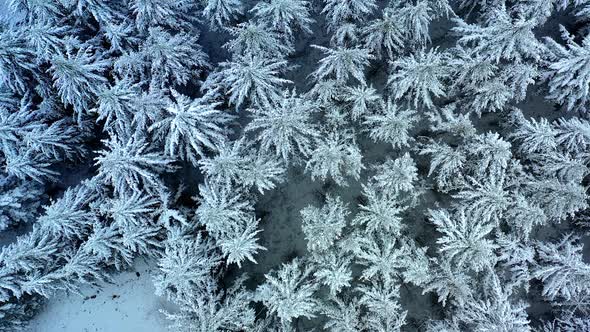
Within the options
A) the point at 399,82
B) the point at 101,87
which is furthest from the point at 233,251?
the point at 399,82

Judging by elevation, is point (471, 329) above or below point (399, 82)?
below

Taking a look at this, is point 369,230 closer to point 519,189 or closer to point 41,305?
point 519,189

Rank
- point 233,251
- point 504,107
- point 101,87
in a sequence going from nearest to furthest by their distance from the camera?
1. point 233,251
2. point 101,87
3. point 504,107

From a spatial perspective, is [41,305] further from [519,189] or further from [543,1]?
[543,1]

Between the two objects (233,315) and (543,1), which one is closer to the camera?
(233,315)

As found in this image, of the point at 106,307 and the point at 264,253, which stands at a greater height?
the point at 264,253

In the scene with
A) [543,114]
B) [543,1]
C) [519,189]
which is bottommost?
[519,189]

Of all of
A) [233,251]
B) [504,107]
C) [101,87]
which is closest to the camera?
[233,251]
